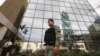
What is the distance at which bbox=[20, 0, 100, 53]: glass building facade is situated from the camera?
10750mm

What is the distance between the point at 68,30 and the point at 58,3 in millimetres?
4015

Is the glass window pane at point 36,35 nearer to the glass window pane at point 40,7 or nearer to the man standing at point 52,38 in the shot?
the glass window pane at point 40,7

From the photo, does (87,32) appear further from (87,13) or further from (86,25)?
(87,13)

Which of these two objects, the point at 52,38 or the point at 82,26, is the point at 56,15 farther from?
the point at 52,38

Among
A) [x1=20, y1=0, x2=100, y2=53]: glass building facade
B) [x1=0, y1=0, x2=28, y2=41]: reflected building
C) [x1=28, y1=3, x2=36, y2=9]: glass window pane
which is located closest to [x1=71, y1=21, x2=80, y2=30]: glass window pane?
[x1=20, y1=0, x2=100, y2=53]: glass building facade

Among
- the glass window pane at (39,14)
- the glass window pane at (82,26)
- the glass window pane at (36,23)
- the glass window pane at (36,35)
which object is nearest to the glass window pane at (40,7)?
the glass window pane at (39,14)

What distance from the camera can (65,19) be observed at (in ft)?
41.4

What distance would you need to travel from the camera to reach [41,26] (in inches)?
438

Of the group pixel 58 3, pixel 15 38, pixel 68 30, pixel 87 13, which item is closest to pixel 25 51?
pixel 15 38

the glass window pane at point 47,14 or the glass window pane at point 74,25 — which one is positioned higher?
the glass window pane at point 47,14

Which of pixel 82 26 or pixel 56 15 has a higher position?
pixel 56 15

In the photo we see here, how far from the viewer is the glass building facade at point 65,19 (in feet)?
35.3

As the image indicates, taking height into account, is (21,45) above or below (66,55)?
below

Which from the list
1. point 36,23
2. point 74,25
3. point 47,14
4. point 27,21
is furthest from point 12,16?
point 74,25
